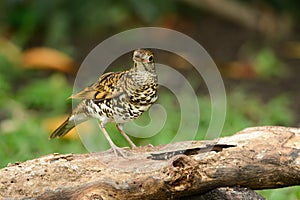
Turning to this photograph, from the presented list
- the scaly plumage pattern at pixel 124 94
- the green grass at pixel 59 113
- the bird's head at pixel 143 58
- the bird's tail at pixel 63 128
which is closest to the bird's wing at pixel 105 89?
the scaly plumage pattern at pixel 124 94

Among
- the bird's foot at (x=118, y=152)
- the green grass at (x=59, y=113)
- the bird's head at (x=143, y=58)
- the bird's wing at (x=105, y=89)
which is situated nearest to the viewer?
the bird's head at (x=143, y=58)

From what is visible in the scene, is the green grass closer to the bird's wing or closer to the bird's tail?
the bird's tail

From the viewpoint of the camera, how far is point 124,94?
4.44 meters

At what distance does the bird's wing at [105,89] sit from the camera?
4.53 m

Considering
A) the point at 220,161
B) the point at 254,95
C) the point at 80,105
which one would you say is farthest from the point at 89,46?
the point at 220,161

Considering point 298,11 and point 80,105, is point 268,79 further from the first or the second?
point 80,105

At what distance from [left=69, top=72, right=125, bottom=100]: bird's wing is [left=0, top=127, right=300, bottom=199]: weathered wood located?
→ 1.22ft

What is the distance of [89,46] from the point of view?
400 inches

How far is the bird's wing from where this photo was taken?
453 centimetres

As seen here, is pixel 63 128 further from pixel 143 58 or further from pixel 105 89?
pixel 143 58

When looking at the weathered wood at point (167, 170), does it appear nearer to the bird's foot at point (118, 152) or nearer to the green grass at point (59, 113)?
the bird's foot at point (118, 152)

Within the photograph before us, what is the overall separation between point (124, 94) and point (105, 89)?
22cm

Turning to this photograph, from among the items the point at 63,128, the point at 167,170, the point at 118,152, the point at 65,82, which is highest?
the point at 65,82

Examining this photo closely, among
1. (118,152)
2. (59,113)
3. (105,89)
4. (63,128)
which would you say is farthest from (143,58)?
(59,113)
